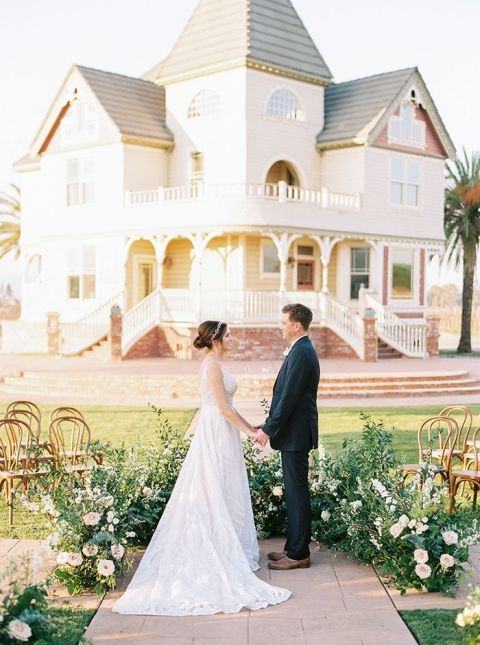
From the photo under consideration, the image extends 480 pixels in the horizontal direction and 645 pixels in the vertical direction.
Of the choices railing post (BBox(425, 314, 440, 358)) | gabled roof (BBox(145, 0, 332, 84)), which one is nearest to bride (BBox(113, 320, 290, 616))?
railing post (BBox(425, 314, 440, 358))

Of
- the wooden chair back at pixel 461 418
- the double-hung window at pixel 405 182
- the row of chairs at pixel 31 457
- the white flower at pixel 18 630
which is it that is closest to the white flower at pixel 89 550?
the row of chairs at pixel 31 457

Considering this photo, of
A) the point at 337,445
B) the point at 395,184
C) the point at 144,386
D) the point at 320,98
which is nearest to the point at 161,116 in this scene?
the point at 320,98

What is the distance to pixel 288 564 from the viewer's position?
292 inches

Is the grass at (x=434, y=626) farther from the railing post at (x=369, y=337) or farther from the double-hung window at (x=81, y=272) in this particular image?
the double-hung window at (x=81, y=272)

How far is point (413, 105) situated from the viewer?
32125 millimetres

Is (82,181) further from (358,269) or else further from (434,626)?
(434,626)

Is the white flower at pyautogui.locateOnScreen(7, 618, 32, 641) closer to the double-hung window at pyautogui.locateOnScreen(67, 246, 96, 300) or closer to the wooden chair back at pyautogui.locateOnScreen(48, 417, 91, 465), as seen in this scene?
the wooden chair back at pyautogui.locateOnScreen(48, 417, 91, 465)

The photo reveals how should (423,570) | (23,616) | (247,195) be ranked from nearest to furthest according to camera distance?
(23,616)
(423,570)
(247,195)

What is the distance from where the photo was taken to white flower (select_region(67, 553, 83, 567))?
6797 mm

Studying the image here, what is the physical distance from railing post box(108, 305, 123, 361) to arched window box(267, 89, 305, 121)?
8.91 m

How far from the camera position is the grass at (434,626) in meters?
5.78

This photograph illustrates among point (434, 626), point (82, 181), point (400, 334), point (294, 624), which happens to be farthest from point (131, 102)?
point (434, 626)

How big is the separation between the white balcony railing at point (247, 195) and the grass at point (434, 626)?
21.2 metres

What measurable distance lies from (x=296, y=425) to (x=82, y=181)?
2547 cm
